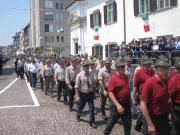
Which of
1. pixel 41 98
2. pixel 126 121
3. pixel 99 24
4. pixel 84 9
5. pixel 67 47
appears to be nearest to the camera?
pixel 126 121

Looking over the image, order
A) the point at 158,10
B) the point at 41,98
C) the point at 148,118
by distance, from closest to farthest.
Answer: the point at 148,118, the point at 41,98, the point at 158,10

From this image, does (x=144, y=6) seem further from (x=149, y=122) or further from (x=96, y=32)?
(x=149, y=122)

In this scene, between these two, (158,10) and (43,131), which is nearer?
(43,131)

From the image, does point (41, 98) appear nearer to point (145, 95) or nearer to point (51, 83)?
point (51, 83)

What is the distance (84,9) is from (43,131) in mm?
30647

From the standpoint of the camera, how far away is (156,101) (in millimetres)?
6918

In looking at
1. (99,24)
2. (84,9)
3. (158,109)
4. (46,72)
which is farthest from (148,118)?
(84,9)

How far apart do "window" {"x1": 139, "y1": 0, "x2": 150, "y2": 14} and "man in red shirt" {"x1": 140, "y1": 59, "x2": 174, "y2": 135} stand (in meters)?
18.2

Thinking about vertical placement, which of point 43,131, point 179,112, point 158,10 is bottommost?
point 43,131

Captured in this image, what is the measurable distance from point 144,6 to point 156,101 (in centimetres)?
1891

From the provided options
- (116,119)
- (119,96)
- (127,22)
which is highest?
(127,22)

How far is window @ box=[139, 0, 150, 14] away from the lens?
81.3 feet

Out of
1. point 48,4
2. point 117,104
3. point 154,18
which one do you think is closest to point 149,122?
point 117,104

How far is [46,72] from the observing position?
20.5 metres
